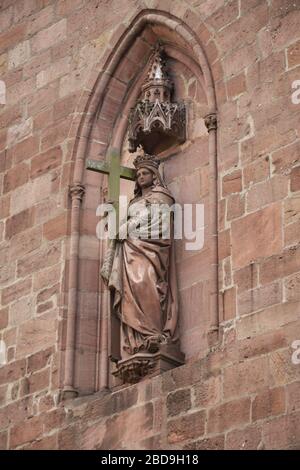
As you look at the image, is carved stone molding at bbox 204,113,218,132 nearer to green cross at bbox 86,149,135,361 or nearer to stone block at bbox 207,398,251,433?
green cross at bbox 86,149,135,361

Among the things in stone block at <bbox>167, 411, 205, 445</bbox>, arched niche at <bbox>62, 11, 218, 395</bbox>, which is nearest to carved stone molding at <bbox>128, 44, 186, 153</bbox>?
arched niche at <bbox>62, 11, 218, 395</bbox>

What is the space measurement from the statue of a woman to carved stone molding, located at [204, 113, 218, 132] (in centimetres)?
66

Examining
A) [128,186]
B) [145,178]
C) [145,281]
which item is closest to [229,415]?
[145,281]

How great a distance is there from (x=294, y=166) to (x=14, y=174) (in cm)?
337

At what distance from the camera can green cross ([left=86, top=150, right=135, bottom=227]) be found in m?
12.8

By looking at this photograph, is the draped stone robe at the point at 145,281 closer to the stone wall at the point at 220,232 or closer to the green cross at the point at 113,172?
the green cross at the point at 113,172

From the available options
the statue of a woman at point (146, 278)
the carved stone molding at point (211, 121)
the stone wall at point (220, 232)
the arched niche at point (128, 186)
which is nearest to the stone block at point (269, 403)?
the stone wall at point (220, 232)

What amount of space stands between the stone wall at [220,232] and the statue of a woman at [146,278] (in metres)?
0.46

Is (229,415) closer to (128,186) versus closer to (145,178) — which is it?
(145,178)

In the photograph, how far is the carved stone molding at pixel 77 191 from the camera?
43.6 ft

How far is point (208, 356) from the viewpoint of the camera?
11.5 m

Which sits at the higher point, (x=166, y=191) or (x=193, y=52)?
(x=193, y=52)
